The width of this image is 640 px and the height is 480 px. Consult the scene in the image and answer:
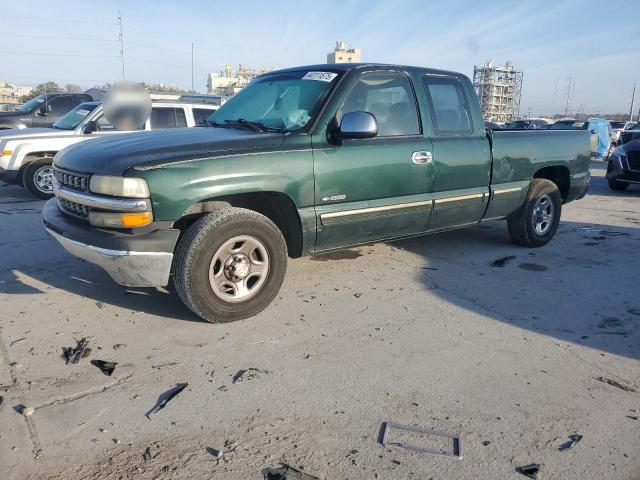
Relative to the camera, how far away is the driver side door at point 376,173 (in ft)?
13.4

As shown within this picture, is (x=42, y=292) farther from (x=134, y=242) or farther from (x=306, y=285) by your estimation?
(x=306, y=285)

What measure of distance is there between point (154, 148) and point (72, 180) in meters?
0.72

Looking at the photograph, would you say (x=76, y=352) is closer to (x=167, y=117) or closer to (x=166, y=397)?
(x=166, y=397)

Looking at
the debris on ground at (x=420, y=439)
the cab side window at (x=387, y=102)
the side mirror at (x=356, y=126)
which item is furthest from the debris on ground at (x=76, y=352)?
the cab side window at (x=387, y=102)

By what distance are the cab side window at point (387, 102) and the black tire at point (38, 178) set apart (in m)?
6.63

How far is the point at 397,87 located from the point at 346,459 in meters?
3.40

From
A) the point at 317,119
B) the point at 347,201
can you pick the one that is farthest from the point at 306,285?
the point at 317,119

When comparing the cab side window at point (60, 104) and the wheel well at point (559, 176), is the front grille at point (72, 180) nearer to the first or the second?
the wheel well at point (559, 176)

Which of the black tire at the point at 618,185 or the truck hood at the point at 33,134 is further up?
the truck hood at the point at 33,134

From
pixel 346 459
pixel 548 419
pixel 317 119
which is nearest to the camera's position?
pixel 346 459

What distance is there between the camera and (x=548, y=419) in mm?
2711

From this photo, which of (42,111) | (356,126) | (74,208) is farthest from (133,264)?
(42,111)

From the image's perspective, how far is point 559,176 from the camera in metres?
6.30

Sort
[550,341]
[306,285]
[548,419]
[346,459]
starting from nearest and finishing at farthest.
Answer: [346,459] < [548,419] < [550,341] < [306,285]
